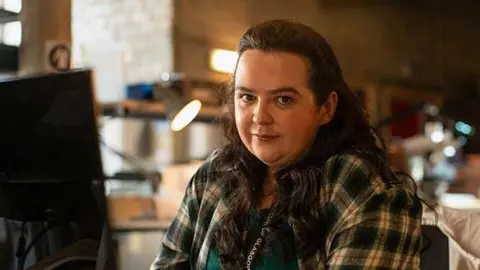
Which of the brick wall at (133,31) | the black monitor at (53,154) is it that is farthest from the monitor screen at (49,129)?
the brick wall at (133,31)

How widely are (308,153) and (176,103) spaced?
130 centimetres

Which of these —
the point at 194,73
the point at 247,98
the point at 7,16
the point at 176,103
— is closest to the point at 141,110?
the point at 176,103

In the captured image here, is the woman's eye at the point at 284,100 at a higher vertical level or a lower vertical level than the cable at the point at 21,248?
higher

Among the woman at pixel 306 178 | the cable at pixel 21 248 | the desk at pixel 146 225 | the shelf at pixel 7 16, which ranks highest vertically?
the shelf at pixel 7 16

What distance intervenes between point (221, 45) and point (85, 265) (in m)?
4.29

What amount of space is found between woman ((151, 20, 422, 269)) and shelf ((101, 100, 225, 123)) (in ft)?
4.28

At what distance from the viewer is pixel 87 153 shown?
0.83 m

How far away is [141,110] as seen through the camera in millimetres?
2611

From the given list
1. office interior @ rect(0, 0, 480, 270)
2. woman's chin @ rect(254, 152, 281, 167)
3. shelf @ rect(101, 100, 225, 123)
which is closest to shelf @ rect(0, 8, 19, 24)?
office interior @ rect(0, 0, 480, 270)

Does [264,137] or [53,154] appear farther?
[264,137]

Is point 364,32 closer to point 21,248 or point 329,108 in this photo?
point 329,108

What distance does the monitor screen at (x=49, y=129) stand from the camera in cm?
82

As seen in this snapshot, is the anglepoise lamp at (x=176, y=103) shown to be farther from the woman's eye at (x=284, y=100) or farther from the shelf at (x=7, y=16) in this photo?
the woman's eye at (x=284, y=100)

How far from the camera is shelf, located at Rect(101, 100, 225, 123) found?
95.3 inches
